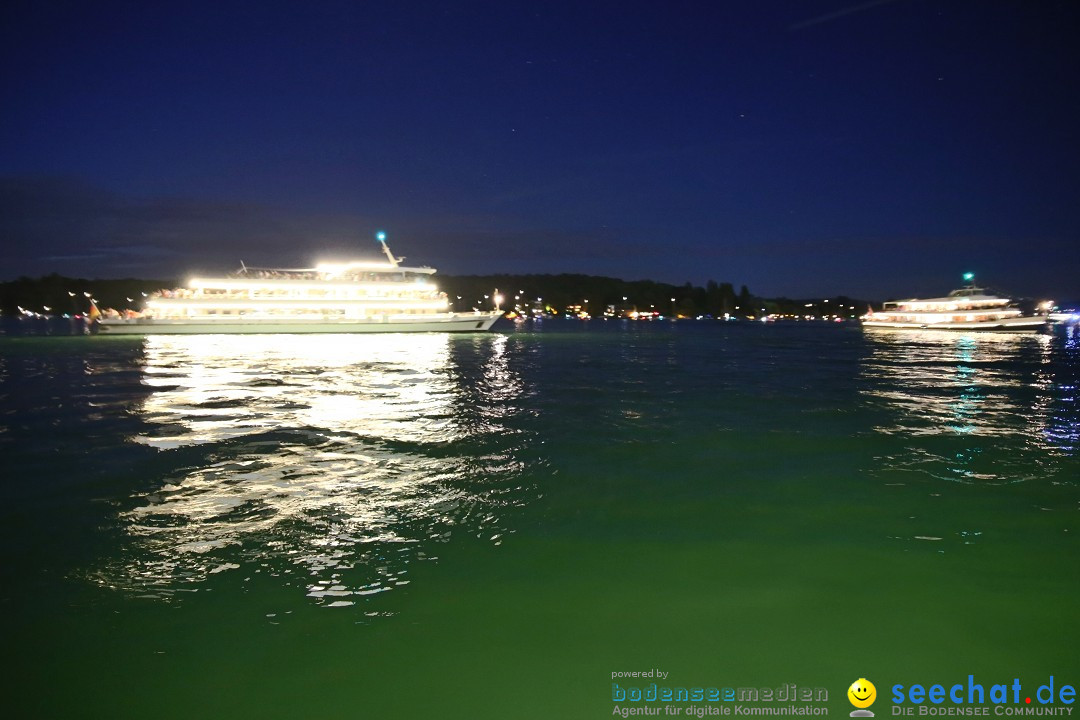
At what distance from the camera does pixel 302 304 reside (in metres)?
60.3

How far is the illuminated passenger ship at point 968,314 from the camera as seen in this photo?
83.4m

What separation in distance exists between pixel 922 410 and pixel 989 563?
11482 millimetres

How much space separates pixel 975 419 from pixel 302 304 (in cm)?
5818

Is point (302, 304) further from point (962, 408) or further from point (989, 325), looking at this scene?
point (989, 325)

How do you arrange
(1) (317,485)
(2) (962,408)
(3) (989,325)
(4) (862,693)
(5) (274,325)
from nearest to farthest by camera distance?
(4) (862,693)
(1) (317,485)
(2) (962,408)
(5) (274,325)
(3) (989,325)

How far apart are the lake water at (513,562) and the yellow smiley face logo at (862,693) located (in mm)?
64

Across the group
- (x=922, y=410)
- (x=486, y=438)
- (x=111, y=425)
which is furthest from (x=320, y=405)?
(x=922, y=410)

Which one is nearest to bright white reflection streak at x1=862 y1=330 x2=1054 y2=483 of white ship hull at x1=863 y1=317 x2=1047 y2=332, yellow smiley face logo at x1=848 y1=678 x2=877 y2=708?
yellow smiley face logo at x1=848 y1=678 x2=877 y2=708

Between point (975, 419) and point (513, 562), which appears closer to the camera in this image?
point (513, 562)

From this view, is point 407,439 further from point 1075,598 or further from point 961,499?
point 1075,598

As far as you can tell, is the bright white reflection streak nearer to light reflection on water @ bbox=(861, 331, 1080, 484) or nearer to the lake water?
light reflection on water @ bbox=(861, 331, 1080, 484)

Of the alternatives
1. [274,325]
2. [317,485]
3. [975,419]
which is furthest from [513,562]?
[274,325]

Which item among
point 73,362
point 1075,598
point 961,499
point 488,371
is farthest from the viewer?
point 73,362

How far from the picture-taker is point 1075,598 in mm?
5176
